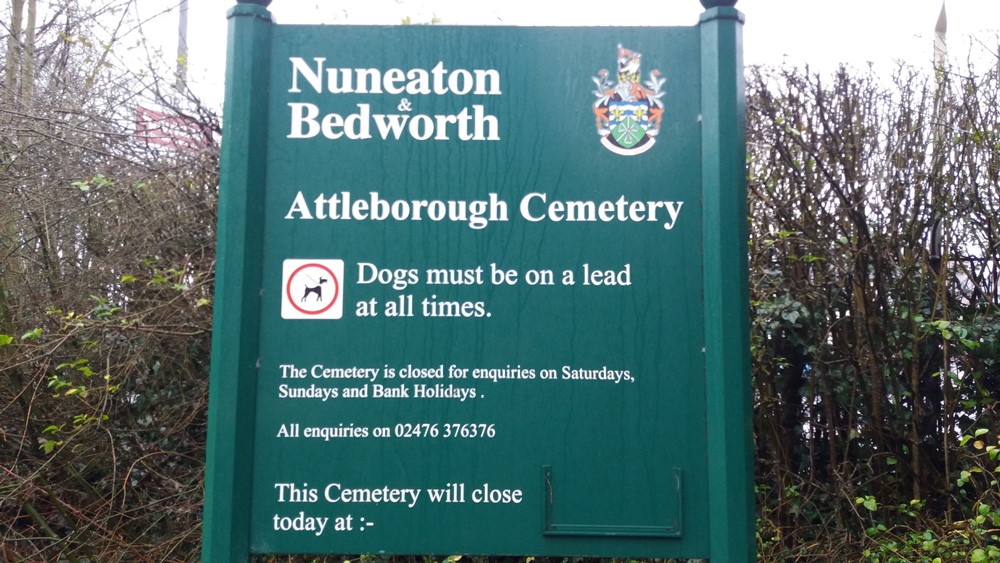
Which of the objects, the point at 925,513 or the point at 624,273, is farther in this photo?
the point at 925,513

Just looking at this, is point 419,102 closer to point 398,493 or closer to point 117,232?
point 398,493

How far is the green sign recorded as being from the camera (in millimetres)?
2586

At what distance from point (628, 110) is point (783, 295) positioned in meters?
3.49

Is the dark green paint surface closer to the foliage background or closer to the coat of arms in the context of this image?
the coat of arms

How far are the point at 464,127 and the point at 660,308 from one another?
2.65 feet

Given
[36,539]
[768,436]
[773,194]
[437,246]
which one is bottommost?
[36,539]

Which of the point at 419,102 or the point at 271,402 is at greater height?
the point at 419,102

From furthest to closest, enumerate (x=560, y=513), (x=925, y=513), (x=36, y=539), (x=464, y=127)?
1. (x=925, y=513)
2. (x=36, y=539)
3. (x=464, y=127)
4. (x=560, y=513)

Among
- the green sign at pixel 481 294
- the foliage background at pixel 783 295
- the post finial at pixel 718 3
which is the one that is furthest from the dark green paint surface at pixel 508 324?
the foliage background at pixel 783 295

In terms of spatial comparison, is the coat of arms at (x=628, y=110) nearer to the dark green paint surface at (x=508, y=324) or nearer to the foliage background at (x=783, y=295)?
the dark green paint surface at (x=508, y=324)

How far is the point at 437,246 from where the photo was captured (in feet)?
8.83

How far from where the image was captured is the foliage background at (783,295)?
18.3 ft

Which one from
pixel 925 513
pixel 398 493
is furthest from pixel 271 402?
pixel 925 513

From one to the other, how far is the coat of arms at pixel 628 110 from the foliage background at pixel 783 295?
3.04 metres
